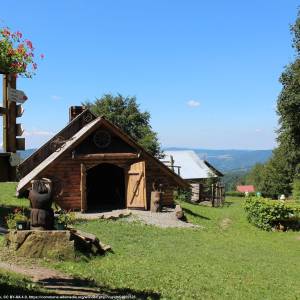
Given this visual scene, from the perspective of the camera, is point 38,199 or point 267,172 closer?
point 38,199

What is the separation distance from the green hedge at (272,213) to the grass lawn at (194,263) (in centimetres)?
121

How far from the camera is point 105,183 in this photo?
108 ft

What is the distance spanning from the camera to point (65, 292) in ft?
26.8

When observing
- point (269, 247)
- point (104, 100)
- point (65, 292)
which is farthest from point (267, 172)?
point (65, 292)

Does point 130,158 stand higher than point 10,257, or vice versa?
point 130,158

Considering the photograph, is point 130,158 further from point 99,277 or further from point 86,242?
point 99,277

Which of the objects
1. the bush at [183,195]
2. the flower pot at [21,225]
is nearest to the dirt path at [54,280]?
the flower pot at [21,225]

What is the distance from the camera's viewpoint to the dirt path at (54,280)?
8.40 metres

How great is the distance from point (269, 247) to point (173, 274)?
8.75 metres

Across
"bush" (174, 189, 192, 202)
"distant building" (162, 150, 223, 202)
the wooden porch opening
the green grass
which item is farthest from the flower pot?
"distant building" (162, 150, 223, 202)

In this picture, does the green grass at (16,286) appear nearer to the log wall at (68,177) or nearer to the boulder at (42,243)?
the boulder at (42,243)

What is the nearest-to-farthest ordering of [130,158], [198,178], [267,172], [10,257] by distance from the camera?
[10,257] → [130,158] → [198,178] → [267,172]

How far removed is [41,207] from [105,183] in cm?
1958

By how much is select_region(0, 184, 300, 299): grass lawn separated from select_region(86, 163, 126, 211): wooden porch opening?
9021 mm
